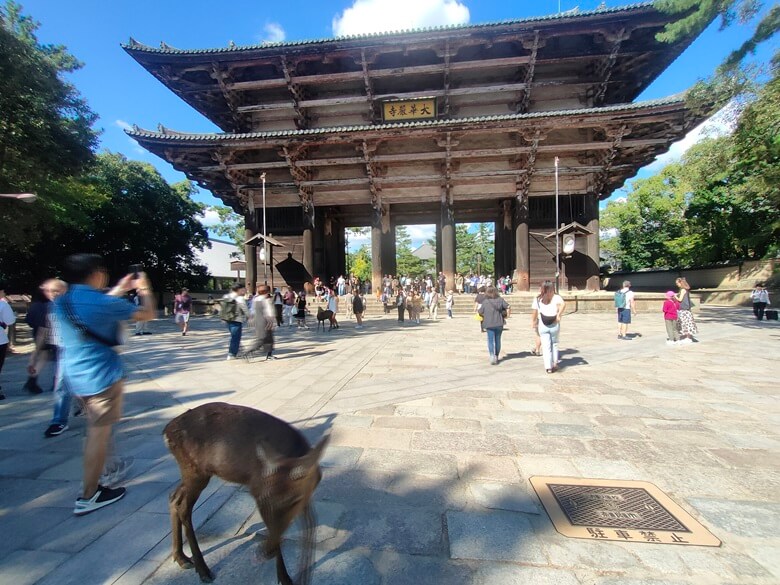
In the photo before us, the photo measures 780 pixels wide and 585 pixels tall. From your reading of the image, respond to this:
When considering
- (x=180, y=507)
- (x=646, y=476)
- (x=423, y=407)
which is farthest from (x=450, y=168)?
(x=180, y=507)

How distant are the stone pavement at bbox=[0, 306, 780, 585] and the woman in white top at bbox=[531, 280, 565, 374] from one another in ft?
1.15

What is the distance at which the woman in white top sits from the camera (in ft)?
19.3

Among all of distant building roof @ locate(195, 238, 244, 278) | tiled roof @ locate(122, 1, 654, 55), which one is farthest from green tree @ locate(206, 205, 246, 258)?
tiled roof @ locate(122, 1, 654, 55)

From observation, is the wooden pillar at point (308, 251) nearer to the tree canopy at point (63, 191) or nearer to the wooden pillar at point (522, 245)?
the tree canopy at point (63, 191)

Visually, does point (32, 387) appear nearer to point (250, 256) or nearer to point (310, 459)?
point (310, 459)

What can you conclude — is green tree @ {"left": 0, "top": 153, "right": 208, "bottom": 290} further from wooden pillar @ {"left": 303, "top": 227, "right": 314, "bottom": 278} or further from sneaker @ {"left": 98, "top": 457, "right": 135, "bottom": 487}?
sneaker @ {"left": 98, "top": 457, "right": 135, "bottom": 487}

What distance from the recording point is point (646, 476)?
2877mm

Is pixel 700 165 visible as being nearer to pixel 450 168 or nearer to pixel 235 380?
pixel 450 168

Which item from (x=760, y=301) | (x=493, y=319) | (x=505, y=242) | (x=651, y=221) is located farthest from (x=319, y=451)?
(x=651, y=221)

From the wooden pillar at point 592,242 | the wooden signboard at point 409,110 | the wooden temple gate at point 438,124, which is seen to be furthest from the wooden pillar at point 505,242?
the wooden signboard at point 409,110

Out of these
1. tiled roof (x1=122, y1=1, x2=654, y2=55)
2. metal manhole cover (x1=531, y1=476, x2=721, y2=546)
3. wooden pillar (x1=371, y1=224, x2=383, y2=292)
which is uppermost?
tiled roof (x1=122, y1=1, x2=654, y2=55)

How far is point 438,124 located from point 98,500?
15.8 m

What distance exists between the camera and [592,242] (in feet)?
56.4

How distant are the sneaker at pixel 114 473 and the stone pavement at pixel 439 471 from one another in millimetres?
109
